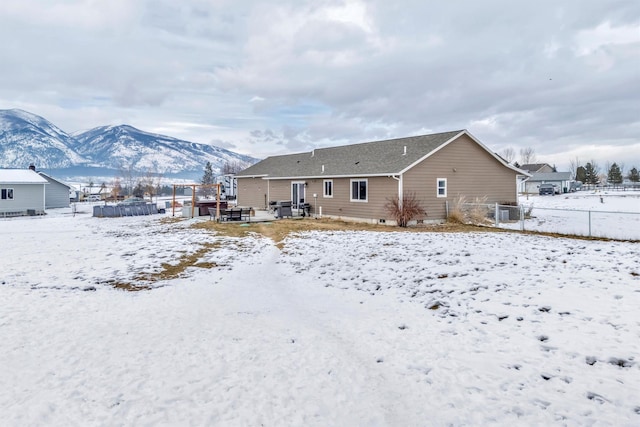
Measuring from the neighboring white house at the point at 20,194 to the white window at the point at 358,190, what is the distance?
99.4 ft

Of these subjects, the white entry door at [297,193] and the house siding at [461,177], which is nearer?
the house siding at [461,177]

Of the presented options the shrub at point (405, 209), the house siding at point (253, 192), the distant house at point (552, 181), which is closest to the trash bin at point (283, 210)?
the house siding at point (253, 192)

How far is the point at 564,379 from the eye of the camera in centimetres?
442

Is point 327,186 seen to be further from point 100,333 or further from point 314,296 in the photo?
point 100,333

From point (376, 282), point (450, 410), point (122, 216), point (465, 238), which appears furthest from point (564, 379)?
point (122, 216)

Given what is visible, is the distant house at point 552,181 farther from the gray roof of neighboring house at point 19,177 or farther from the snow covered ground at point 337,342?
the gray roof of neighboring house at point 19,177

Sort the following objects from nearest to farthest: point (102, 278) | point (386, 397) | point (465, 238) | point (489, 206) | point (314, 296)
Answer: point (386, 397), point (314, 296), point (102, 278), point (465, 238), point (489, 206)

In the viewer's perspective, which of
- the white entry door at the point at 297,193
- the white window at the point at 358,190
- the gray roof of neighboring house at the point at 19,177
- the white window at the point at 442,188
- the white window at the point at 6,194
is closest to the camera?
the white window at the point at 442,188

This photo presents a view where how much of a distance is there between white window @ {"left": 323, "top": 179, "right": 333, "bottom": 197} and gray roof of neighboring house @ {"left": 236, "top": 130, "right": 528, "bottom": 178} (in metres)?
0.52

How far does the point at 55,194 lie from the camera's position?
132 feet

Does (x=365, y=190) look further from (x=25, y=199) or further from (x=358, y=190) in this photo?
(x=25, y=199)

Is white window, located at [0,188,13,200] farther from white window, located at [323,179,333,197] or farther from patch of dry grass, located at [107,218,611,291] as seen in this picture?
white window, located at [323,179,333,197]

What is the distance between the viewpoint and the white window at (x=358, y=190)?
22.4 m

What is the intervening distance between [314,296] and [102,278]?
5865 mm
